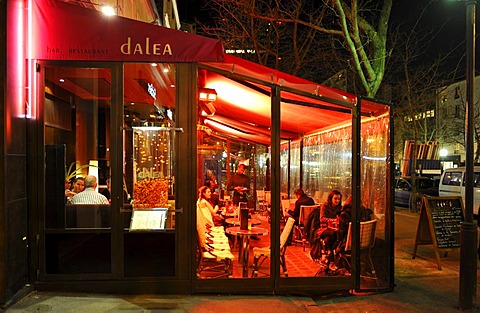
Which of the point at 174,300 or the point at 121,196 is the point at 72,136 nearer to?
the point at 121,196

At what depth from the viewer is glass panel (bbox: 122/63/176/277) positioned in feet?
19.2

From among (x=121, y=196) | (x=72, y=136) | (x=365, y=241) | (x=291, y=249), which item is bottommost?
(x=291, y=249)

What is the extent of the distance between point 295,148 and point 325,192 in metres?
3.00

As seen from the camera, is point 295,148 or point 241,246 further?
point 295,148

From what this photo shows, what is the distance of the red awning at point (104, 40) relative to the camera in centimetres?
556

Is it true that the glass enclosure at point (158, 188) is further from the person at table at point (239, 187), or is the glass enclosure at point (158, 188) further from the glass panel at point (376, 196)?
the person at table at point (239, 187)

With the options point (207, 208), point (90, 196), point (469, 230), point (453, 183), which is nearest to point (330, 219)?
point (207, 208)

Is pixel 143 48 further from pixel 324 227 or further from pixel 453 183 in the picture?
pixel 453 183

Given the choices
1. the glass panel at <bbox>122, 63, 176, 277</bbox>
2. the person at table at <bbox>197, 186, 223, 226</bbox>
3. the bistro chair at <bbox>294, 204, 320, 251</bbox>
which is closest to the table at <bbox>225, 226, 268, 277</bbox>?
the person at table at <bbox>197, 186, 223, 226</bbox>

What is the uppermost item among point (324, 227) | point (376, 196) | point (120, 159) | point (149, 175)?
point (120, 159)

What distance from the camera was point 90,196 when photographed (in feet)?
19.6

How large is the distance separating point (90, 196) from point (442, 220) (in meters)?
6.73

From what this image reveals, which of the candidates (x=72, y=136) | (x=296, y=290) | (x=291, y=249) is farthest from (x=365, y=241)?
(x=72, y=136)

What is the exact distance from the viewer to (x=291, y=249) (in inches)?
378
